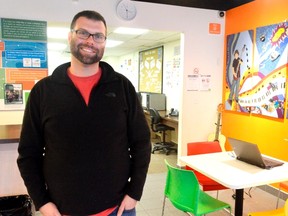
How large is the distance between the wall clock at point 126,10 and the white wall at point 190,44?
63 mm

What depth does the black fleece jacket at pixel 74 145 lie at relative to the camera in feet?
3.86

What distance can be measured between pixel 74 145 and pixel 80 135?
52 mm

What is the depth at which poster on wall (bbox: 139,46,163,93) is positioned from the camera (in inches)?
247

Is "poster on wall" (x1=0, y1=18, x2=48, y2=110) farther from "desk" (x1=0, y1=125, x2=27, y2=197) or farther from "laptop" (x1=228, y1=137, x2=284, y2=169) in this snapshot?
"laptop" (x1=228, y1=137, x2=284, y2=169)

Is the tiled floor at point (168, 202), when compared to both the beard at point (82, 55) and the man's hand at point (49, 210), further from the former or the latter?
the beard at point (82, 55)

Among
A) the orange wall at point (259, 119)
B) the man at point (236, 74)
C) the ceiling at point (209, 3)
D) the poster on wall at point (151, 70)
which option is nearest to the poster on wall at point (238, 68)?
the man at point (236, 74)

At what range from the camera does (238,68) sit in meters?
3.81

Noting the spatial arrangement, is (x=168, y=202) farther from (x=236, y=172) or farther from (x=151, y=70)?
(x=151, y=70)

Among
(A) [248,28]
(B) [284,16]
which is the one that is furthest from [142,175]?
(A) [248,28]

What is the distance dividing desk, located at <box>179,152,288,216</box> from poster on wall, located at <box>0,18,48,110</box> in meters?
2.25

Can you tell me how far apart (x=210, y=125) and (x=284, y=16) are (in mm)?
1924

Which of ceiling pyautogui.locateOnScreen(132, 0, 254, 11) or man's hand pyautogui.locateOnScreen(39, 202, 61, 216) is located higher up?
ceiling pyautogui.locateOnScreen(132, 0, 254, 11)

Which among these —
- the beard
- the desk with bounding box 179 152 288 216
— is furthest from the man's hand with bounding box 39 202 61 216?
the desk with bounding box 179 152 288 216

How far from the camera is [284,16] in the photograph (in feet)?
10.2
